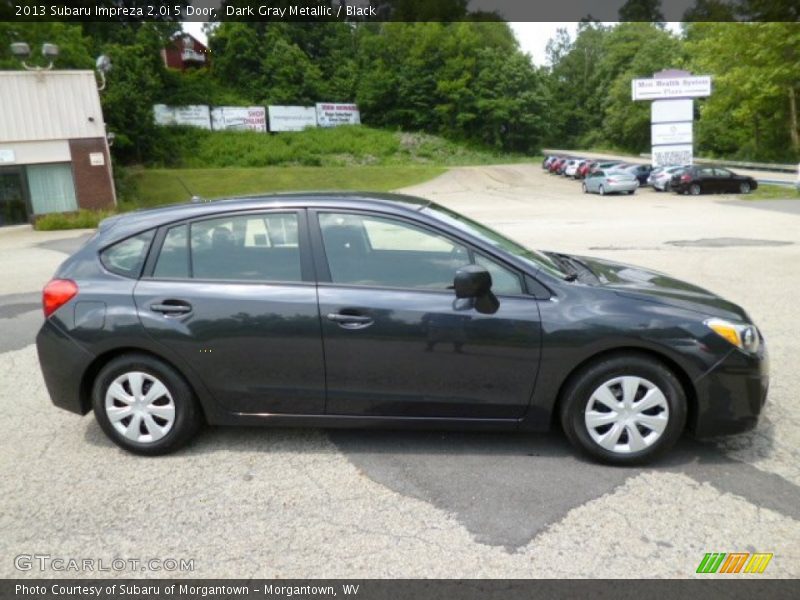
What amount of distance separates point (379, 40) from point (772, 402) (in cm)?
8177

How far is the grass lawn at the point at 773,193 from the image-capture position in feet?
86.5

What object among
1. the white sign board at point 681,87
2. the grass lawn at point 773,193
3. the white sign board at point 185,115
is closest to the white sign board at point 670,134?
the white sign board at point 681,87

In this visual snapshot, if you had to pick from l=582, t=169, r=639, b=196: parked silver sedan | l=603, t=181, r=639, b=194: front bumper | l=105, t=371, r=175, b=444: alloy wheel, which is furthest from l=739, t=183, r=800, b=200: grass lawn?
l=105, t=371, r=175, b=444: alloy wheel

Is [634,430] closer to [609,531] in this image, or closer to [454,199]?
[609,531]

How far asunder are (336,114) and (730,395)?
224 feet

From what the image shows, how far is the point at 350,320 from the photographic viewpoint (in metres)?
3.52

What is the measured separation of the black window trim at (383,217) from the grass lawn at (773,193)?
88.1 ft

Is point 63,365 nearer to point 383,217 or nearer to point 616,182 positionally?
point 383,217

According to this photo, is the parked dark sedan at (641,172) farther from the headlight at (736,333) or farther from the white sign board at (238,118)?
the white sign board at (238,118)

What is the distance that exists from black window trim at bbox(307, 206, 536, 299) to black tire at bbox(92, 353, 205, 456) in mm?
1085

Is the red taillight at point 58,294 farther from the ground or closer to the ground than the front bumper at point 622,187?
farther from the ground

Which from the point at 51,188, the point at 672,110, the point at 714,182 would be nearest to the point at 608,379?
the point at 51,188

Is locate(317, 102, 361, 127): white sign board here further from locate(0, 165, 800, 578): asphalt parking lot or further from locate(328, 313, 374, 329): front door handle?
locate(328, 313, 374, 329): front door handle

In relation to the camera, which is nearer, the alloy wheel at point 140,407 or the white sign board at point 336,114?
the alloy wheel at point 140,407
